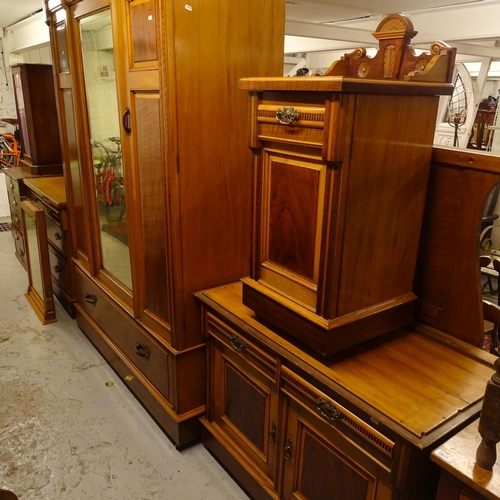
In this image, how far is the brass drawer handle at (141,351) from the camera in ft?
6.94

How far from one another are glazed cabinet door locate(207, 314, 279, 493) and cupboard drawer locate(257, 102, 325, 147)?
2.26 feet

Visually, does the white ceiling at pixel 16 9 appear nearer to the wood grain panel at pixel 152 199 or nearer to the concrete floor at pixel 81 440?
the concrete floor at pixel 81 440

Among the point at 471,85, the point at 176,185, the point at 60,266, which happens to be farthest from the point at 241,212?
the point at 471,85

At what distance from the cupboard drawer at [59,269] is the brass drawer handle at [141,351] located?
4.02ft

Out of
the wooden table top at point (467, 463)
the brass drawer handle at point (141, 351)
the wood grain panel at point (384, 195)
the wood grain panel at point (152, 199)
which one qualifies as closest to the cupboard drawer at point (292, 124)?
the wood grain panel at point (384, 195)

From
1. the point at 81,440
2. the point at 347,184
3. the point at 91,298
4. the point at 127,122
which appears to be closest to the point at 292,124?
the point at 347,184

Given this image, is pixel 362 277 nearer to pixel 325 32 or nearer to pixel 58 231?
pixel 58 231

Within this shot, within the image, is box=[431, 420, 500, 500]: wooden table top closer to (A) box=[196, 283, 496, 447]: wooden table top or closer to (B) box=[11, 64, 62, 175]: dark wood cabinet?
(A) box=[196, 283, 496, 447]: wooden table top

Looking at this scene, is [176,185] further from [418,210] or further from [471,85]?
[471,85]

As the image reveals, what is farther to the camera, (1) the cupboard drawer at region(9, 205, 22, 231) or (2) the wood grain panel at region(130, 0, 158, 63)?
(1) the cupboard drawer at region(9, 205, 22, 231)

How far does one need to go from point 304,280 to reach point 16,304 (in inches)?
112

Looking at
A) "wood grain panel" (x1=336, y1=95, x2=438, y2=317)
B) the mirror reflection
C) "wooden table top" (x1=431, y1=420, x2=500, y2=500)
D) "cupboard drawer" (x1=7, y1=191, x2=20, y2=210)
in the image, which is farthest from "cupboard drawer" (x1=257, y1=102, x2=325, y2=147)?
"cupboard drawer" (x1=7, y1=191, x2=20, y2=210)

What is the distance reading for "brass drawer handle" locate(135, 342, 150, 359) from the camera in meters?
2.12

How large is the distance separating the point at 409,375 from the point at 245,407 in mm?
695
